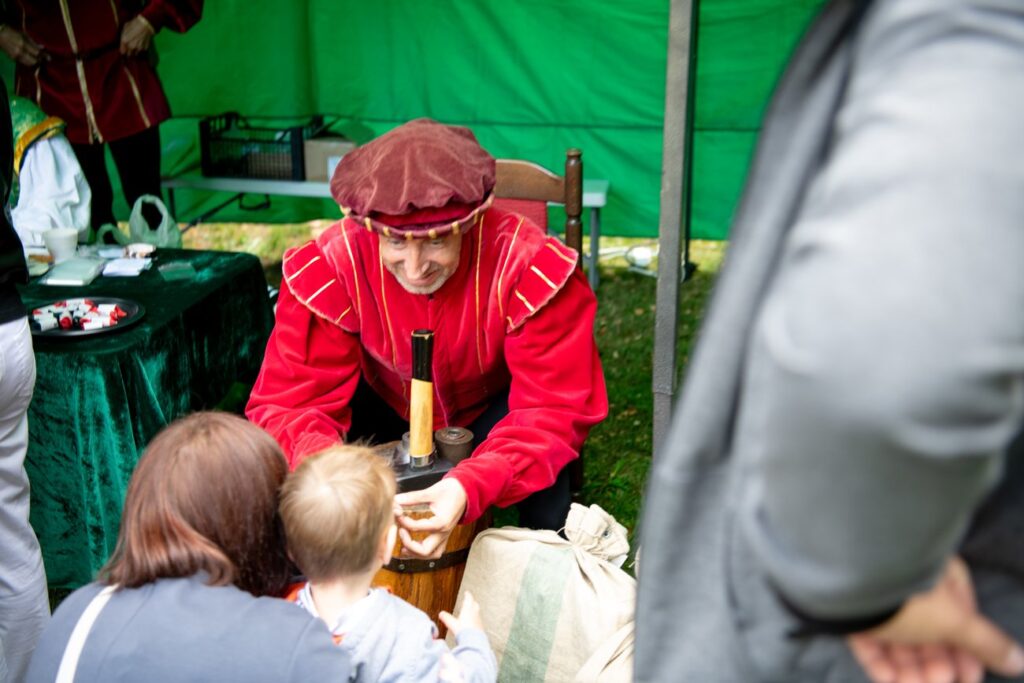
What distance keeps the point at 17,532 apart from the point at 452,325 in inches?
44.6

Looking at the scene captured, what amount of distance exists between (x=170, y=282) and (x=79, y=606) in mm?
1928

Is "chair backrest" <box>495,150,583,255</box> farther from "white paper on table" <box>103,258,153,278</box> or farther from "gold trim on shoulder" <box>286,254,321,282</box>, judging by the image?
"white paper on table" <box>103,258,153,278</box>

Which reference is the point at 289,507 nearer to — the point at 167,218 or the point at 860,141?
the point at 860,141

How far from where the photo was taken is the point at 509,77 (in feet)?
19.5

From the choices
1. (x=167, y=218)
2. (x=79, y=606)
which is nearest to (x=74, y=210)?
(x=167, y=218)

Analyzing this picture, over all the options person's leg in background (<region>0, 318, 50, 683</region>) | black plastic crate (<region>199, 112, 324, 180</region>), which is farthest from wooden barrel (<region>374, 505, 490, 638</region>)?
black plastic crate (<region>199, 112, 324, 180</region>)

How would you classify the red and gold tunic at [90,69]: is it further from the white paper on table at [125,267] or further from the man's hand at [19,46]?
the white paper on table at [125,267]

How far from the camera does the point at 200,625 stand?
4.48ft

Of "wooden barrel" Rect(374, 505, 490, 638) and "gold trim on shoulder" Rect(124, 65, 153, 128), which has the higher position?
"gold trim on shoulder" Rect(124, 65, 153, 128)

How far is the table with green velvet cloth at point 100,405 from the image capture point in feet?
8.40

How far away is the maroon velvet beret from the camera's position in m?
1.97

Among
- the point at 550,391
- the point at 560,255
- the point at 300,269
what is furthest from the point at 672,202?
the point at 300,269

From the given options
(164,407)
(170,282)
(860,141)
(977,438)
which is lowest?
(164,407)

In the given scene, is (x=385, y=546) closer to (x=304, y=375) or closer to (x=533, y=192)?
(x=304, y=375)
